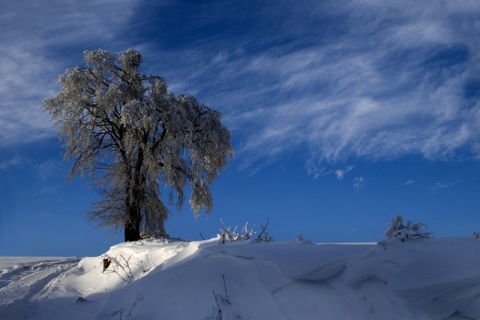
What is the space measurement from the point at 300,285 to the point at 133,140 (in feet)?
42.9

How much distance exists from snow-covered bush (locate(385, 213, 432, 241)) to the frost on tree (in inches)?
496

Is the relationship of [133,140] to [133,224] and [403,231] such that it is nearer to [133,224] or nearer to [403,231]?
[133,224]

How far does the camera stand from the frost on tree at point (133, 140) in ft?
58.3

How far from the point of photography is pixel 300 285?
18.4ft

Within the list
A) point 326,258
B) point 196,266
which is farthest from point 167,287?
point 326,258

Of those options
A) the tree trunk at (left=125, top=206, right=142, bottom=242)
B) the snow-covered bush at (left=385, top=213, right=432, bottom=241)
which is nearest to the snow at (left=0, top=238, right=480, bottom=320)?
the snow-covered bush at (left=385, top=213, right=432, bottom=241)

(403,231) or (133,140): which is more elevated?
(133,140)

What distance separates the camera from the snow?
4844 millimetres

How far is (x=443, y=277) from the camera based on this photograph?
488 cm

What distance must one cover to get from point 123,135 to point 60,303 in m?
10.3

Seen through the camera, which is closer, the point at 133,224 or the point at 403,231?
the point at 403,231

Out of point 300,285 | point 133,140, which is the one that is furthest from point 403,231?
point 133,140

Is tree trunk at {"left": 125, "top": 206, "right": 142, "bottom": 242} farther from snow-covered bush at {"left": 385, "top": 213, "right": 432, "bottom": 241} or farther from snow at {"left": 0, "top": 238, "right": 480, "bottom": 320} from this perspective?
snow-covered bush at {"left": 385, "top": 213, "right": 432, "bottom": 241}

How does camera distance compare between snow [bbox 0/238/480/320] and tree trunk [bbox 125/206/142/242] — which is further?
tree trunk [bbox 125/206/142/242]
